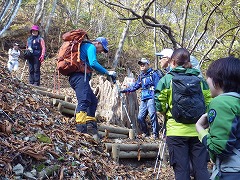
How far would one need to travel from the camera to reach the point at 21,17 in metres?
20.5

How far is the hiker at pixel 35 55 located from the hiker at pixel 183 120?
690 centimetres

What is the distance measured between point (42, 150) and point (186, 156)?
1.77 m

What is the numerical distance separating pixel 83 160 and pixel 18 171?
1.19 m

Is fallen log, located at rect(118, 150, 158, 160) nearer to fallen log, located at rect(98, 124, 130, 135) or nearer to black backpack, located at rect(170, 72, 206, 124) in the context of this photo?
fallen log, located at rect(98, 124, 130, 135)

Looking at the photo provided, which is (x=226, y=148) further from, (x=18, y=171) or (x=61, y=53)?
(x=61, y=53)

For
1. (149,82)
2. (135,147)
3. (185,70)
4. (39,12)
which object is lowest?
(135,147)

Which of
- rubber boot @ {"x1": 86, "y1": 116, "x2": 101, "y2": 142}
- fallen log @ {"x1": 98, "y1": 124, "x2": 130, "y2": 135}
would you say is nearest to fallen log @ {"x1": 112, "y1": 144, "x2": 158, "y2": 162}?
rubber boot @ {"x1": 86, "y1": 116, "x2": 101, "y2": 142}

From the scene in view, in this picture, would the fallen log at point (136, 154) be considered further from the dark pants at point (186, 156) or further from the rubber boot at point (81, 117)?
the dark pants at point (186, 156)

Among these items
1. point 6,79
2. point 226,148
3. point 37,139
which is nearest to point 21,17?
point 6,79

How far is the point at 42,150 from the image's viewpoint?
3.97 m

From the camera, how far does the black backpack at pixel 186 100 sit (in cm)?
385

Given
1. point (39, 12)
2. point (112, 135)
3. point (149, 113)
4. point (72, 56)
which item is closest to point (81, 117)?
point (72, 56)

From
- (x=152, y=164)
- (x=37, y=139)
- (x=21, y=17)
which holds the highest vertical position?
(x=21, y=17)

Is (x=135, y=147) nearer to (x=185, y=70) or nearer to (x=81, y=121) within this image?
(x=81, y=121)
